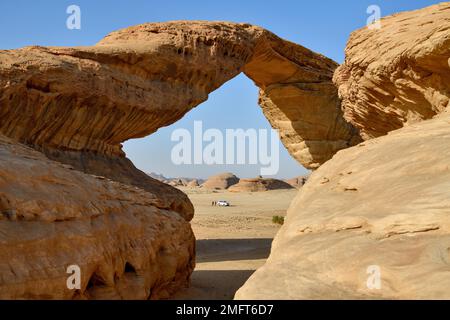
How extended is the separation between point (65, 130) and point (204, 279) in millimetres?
5843

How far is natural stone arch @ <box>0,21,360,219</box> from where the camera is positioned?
11.8m

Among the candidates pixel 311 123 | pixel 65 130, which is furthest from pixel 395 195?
pixel 311 123

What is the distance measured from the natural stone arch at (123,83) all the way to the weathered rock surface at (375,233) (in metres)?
6.19

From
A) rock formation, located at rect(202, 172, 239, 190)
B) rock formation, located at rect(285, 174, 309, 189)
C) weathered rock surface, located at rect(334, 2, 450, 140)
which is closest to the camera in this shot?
weathered rock surface, located at rect(334, 2, 450, 140)

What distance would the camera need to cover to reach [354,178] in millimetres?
5324

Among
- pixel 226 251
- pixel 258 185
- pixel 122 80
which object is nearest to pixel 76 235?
pixel 122 80

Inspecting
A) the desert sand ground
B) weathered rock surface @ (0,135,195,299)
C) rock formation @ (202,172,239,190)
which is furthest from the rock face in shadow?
rock formation @ (202,172,239,190)

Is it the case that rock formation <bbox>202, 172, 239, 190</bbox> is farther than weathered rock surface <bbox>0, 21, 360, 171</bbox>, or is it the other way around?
rock formation <bbox>202, 172, 239, 190</bbox>

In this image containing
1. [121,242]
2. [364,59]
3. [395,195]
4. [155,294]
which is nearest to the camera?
[395,195]

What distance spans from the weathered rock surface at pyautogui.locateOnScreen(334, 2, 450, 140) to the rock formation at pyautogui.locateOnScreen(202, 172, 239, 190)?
64.3 meters

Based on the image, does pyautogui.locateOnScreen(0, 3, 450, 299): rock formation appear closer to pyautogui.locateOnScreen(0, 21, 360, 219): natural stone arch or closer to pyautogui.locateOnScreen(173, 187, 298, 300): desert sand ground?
pyautogui.locateOnScreen(0, 21, 360, 219): natural stone arch

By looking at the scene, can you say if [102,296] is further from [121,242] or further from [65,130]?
[65,130]

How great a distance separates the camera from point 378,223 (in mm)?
3912

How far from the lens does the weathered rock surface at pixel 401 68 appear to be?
27.5ft
